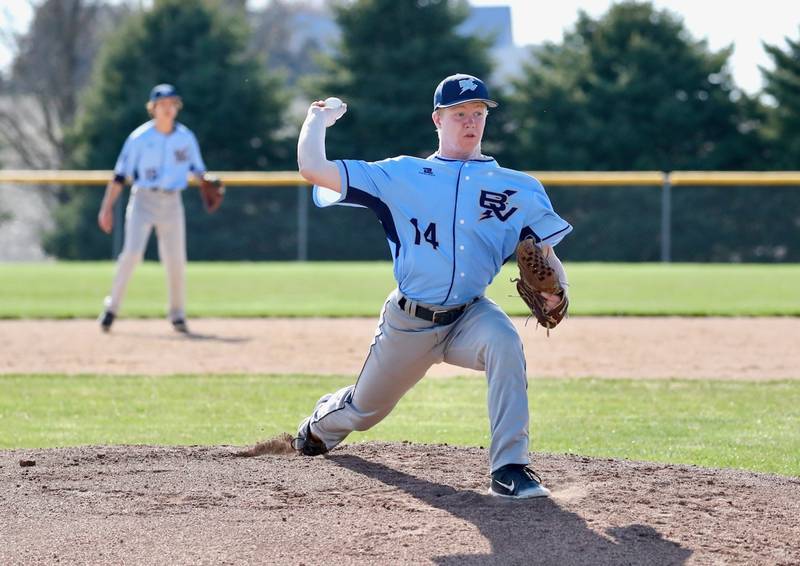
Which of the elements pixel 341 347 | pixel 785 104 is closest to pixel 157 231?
pixel 341 347

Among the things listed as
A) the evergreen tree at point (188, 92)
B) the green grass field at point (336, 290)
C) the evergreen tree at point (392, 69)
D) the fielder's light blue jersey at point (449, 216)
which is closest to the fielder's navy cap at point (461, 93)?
the fielder's light blue jersey at point (449, 216)

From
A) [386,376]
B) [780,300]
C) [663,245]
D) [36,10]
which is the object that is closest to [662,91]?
[663,245]

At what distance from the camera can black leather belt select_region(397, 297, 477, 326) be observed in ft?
15.7

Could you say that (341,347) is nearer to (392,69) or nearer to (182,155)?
(182,155)

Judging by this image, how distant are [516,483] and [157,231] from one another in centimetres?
653

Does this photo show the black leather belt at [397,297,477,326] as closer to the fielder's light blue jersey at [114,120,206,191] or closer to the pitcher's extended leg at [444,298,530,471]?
the pitcher's extended leg at [444,298,530,471]

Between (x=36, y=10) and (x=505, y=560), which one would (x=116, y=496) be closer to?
(x=505, y=560)

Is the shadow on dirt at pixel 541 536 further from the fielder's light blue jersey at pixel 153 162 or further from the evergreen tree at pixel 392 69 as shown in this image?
the evergreen tree at pixel 392 69

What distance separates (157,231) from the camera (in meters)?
10.4

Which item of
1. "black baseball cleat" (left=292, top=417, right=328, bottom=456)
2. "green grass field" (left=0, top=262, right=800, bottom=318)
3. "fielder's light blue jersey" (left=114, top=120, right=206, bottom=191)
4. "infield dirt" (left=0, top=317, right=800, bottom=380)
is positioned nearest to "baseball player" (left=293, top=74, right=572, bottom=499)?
"black baseball cleat" (left=292, top=417, right=328, bottom=456)

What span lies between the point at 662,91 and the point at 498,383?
24.2m

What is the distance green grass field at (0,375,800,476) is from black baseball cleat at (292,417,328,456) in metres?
0.68

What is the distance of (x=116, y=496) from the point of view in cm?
464

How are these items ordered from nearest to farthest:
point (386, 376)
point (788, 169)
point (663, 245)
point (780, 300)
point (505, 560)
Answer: point (505, 560) < point (386, 376) < point (780, 300) < point (663, 245) < point (788, 169)
